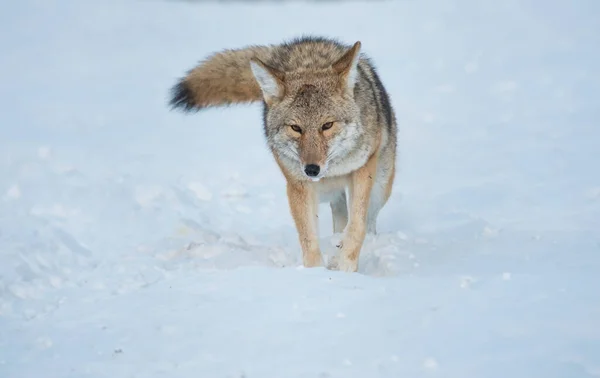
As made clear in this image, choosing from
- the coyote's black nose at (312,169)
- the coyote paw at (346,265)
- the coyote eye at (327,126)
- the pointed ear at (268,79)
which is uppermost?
the pointed ear at (268,79)

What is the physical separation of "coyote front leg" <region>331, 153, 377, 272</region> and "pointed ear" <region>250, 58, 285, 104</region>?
0.91m

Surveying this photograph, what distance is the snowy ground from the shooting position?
14.8 ft

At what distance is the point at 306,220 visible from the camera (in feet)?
22.1

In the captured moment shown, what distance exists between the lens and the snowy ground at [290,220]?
452cm

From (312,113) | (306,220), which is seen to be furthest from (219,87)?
(306,220)

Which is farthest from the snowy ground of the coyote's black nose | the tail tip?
the tail tip

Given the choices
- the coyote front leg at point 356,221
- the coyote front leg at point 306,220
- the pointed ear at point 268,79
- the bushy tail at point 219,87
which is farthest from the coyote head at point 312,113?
the bushy tail at point 219,87

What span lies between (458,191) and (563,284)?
392 cm

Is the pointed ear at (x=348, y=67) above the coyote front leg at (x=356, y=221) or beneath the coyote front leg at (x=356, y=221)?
above

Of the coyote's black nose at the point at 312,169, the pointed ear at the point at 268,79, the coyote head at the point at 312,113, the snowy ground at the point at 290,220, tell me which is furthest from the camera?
the pointed ear at the point at 268,79

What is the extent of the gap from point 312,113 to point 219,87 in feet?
4.24

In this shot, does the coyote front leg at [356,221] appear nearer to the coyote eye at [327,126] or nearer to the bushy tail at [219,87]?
the coyote eye at [327,126]

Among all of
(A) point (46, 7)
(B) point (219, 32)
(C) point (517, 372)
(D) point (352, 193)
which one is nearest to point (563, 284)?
(C) point (517, 372)

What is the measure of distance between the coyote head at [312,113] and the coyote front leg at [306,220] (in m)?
0.21
